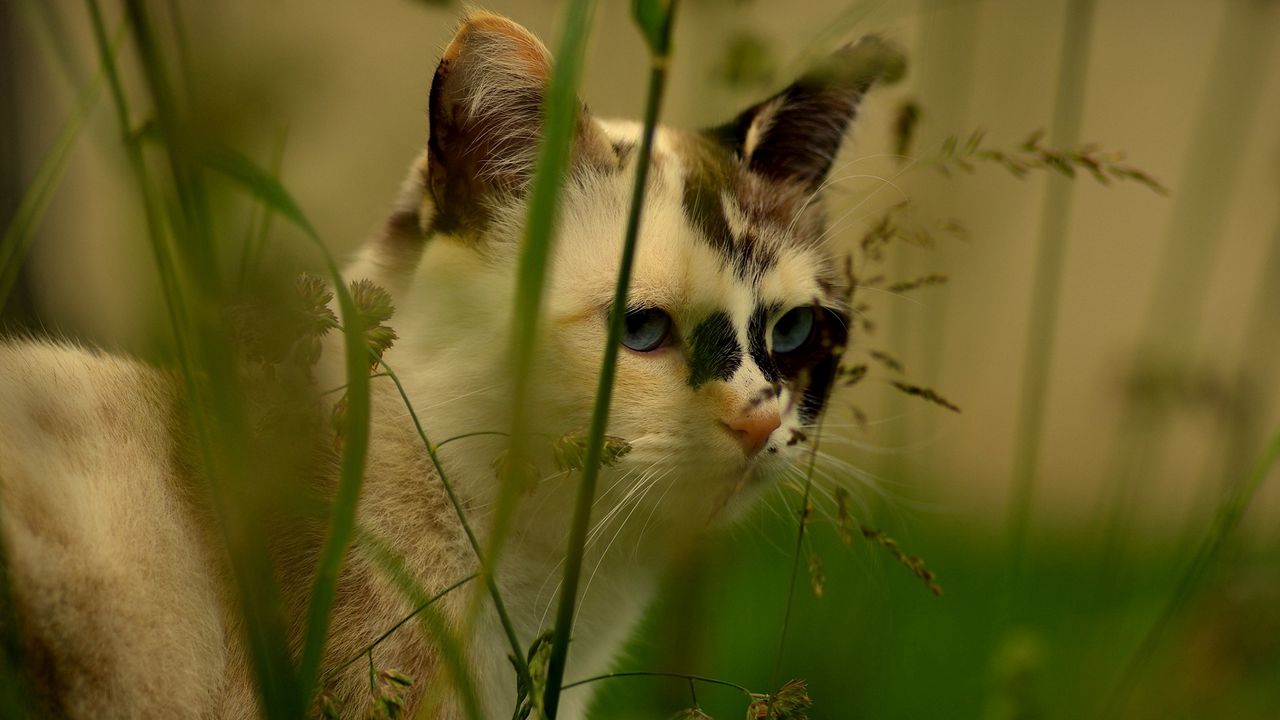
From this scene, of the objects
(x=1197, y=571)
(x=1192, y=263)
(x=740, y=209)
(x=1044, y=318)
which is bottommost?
(x=1197, y=571)

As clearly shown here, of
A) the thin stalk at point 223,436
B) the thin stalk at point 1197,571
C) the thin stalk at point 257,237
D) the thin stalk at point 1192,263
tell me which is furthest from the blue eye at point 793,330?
the thin stalk at point 223,436

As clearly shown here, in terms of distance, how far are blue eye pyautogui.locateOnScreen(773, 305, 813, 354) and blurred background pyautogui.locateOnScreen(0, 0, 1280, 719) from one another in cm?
11


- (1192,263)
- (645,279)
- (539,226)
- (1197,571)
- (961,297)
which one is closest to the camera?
(539,226)

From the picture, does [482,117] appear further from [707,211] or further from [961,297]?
[961,297]

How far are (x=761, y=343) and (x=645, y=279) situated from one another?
20 cm

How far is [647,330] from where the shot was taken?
1.13 m

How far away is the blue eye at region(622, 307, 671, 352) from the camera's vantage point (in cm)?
112

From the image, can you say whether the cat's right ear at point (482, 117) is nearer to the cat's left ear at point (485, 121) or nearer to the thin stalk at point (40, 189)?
the cat's left ear at point (485, 121)

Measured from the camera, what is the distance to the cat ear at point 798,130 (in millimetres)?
1361

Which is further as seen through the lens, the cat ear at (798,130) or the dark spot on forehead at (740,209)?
the cat ear at (798,130)

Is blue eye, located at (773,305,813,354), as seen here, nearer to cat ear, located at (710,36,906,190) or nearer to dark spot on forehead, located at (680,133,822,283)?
dark spot on forehead, located at (680,133,822,283)

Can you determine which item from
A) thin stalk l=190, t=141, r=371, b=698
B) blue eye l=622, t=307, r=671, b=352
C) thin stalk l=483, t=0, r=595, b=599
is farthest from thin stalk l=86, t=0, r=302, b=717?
blue eye l=622, t=307, r=671, b=352

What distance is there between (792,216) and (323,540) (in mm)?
793

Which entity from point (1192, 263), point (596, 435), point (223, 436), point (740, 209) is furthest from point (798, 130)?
point (1192, 263)
